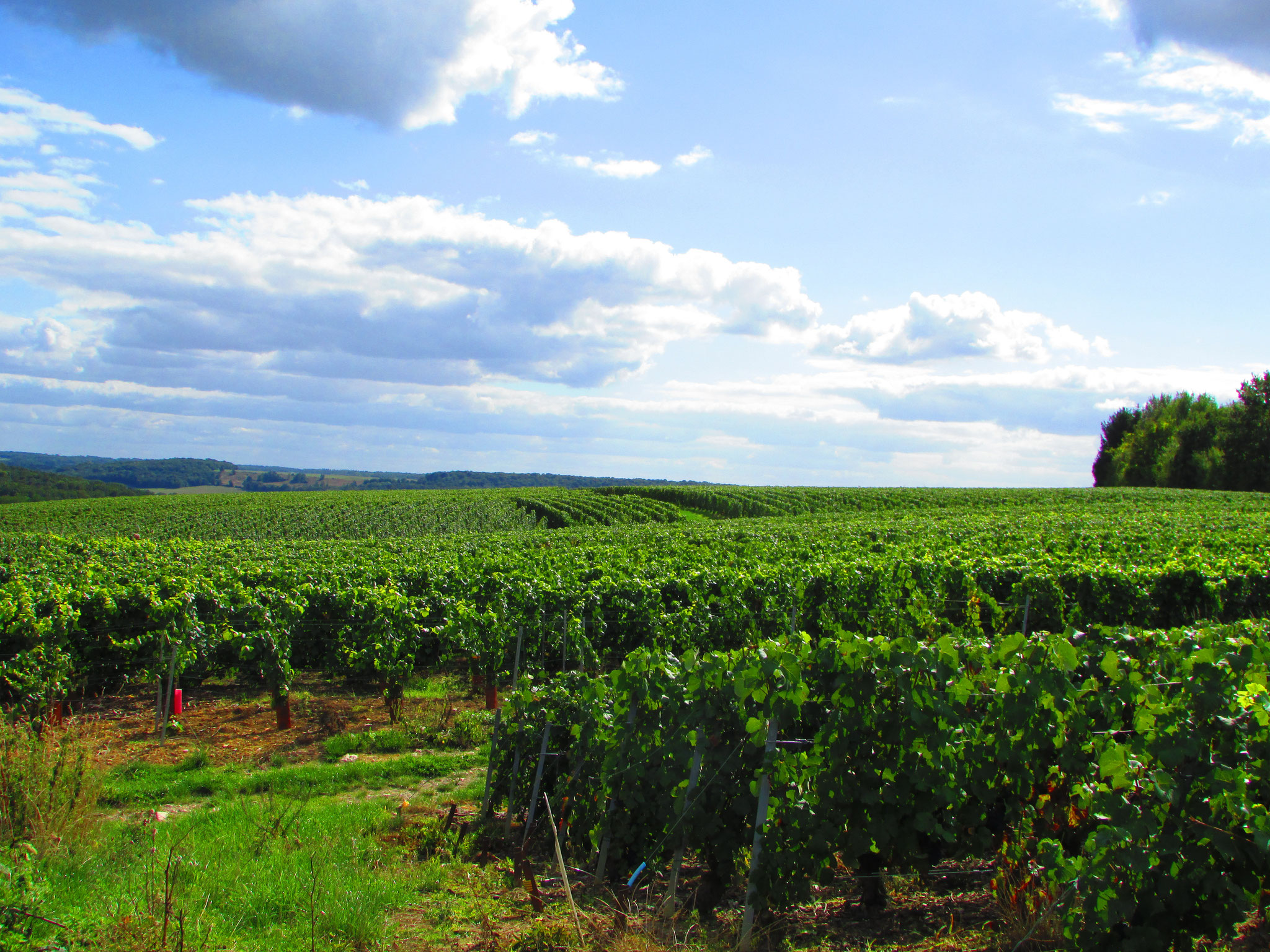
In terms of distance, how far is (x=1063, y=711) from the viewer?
4441 millimetres

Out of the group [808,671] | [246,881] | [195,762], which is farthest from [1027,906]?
[195,762]

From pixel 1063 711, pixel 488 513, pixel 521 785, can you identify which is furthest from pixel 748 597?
pixel 488 513

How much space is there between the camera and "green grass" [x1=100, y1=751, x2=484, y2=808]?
7.64 meters

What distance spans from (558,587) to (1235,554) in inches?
550

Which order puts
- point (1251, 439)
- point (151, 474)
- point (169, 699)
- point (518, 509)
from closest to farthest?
point (169, 699), point (518, 509), point (1251, 439), point (151, 474)

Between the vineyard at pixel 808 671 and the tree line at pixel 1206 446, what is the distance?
54.1m

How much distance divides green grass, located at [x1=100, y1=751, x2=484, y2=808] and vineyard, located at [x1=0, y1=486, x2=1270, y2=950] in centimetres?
177

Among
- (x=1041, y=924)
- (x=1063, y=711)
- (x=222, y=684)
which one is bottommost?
(x=222, y=684)

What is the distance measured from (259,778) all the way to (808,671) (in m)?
6.64

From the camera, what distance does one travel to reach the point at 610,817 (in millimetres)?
5246

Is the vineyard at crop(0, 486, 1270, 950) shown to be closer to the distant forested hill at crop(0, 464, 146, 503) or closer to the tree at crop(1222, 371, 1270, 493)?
the tree at crop(1222, 371, 1270, 493)

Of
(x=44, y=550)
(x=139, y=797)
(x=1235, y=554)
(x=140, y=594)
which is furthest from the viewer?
(x=44, y=550)

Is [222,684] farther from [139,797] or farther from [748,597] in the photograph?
[748,597]

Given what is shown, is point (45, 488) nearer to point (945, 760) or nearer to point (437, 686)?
point (437, 686)
